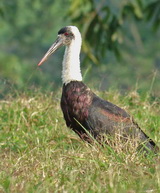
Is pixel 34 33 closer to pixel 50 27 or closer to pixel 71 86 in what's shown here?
pixel 50 27

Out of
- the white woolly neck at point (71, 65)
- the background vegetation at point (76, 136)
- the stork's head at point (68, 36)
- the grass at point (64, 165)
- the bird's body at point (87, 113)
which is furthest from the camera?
the stork's head at point (68, 36)

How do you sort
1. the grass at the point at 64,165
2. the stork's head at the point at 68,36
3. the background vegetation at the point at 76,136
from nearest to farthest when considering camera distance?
the grass at the point at 64,165
the background vegetation at the point at 76,136
the stork's head at the point at 68,36

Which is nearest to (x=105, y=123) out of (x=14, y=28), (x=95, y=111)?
(x=95, y=111)

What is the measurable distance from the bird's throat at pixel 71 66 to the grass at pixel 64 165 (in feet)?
1.97

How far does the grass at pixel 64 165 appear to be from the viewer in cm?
516

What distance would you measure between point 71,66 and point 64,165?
71.8 inches

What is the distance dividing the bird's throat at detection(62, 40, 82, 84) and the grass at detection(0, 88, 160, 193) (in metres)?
0.60

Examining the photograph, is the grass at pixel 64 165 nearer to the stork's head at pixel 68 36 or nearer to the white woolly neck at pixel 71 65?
the white woolly neck at pixel 71 65

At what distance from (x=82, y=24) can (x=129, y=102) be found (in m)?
3.93

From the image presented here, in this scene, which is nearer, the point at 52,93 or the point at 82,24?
the point at 52,93

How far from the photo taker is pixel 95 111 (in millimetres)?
7137

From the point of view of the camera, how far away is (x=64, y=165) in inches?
228

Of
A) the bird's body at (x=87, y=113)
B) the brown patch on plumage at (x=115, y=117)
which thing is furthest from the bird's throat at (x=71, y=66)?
the brown patch on plumage at (x=115, y=117)

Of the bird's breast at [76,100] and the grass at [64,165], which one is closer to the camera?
the grass at [64,165]
